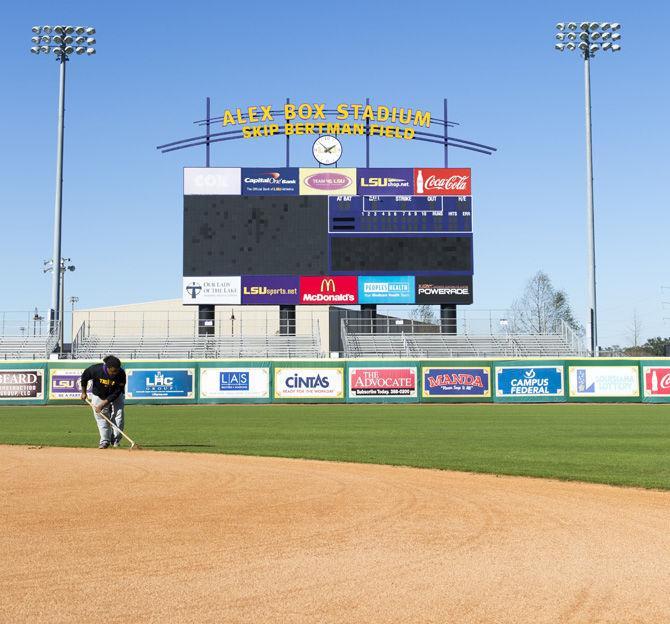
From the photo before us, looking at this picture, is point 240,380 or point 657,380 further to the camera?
point 240,380

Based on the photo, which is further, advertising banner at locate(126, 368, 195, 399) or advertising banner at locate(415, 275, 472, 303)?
advertising banner at locate(415, 275, 472, 303)

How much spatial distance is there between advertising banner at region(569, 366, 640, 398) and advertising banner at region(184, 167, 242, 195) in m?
17.2

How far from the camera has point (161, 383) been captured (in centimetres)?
3594

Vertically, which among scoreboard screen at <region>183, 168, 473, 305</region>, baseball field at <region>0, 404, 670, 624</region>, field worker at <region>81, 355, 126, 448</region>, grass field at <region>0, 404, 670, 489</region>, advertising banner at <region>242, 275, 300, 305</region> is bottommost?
grass field at <region>0, 404, 670, 489</region>

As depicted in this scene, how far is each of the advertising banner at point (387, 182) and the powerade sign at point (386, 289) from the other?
4019 mm

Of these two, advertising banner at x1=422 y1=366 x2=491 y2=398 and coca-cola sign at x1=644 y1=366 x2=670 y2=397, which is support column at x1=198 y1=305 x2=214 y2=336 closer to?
advertising banner at x1=422 y1=366 x2=491 y2=398

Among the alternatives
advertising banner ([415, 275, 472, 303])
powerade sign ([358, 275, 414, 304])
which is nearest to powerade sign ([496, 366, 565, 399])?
advertising banner ([415, 275, 472, 303])

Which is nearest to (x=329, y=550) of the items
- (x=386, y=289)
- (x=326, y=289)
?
(x=326, y=289)

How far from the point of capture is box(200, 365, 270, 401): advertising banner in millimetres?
36094

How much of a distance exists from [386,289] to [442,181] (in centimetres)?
571

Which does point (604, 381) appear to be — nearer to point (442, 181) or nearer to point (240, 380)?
point (442, 181)

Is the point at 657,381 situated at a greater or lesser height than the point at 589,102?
lesser

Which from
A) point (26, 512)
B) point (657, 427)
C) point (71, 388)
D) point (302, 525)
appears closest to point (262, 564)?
point (302, 525)

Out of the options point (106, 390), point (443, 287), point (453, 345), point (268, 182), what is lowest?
point (106, 390)
